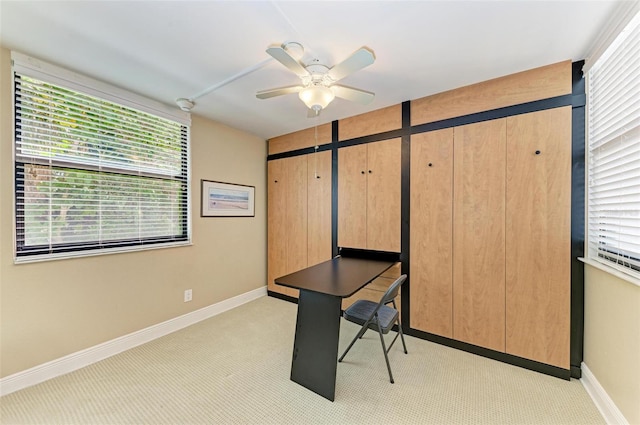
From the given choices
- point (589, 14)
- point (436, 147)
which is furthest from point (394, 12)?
point (436, 147)

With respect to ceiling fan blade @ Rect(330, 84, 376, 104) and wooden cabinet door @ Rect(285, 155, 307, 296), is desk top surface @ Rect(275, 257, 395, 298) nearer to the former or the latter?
wooden cabinet door @ Rect(285, 155, 307, 296)

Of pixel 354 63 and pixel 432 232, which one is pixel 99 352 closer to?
pixel 354 63

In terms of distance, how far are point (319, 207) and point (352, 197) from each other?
→ 0.51 metres

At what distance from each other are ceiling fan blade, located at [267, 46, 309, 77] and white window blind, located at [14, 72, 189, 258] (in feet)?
6.12

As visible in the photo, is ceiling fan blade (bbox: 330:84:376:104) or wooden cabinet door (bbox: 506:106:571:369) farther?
wooden cabinet door (bbox: 506:106:571:369)

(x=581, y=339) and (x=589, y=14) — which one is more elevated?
(x=589, y=14)

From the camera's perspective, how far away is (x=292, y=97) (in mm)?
2449

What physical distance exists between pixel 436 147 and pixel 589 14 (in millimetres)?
1176

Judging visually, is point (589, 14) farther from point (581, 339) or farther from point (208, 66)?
point (208, 66)

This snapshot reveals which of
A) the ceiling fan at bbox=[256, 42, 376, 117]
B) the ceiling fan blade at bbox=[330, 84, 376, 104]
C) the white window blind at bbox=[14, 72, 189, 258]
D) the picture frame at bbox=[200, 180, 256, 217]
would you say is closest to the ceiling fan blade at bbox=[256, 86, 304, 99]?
the ceiling fan at bbox=[256, 42, 376, 117]

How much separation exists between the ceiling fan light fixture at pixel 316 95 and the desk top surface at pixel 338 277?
126 cm

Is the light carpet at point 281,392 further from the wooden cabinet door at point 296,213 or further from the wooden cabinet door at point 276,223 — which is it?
the wooden cabinet door at point 276,223

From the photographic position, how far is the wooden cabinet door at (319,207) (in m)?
3.20

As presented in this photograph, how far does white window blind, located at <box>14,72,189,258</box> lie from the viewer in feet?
6.10
